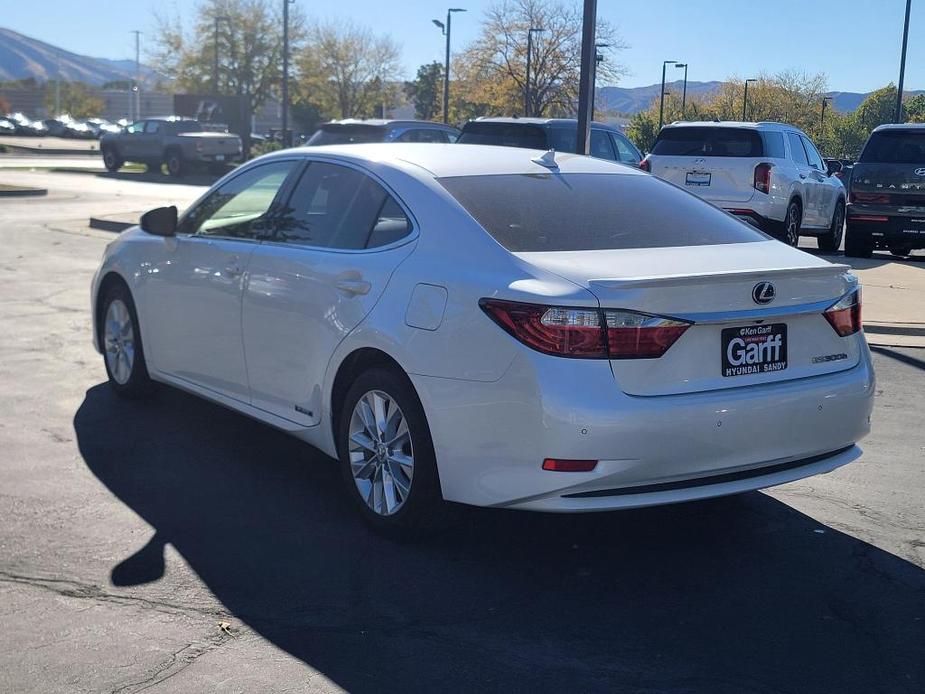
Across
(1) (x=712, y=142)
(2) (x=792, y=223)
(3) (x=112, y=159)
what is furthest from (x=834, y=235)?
(3) (x=112, y=159)

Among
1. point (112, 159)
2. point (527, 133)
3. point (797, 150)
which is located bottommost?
point (112, 159)

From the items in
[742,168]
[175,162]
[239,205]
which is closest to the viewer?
[239,205]

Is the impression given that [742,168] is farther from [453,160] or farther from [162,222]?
[453,160]

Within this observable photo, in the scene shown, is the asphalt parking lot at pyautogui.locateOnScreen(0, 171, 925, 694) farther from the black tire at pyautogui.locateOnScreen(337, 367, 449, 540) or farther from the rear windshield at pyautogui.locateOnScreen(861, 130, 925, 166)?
the rear windshield at pyautogui.locateOnScreen(861, 130, 925, 166)

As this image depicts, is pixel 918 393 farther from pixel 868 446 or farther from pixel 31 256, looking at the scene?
pixel 31 256

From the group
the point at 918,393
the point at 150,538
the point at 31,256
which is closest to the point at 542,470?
the point at 150,538

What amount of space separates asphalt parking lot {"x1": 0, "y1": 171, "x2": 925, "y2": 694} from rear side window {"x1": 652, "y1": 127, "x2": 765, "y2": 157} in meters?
9.52

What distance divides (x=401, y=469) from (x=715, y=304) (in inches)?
56.6

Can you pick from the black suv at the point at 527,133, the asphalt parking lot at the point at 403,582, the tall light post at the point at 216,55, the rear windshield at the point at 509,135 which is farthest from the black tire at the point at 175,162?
the asphalt parking lot at the point at 403,582

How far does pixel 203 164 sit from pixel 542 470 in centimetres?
3553

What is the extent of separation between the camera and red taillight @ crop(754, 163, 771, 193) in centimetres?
1564

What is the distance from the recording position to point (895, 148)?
55.8 ft

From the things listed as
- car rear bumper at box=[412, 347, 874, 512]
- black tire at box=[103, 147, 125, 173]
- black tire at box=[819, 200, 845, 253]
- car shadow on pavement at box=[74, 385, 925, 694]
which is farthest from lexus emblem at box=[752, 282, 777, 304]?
black tire at box=[103, 147, 125, 173]

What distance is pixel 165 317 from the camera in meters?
6.72
